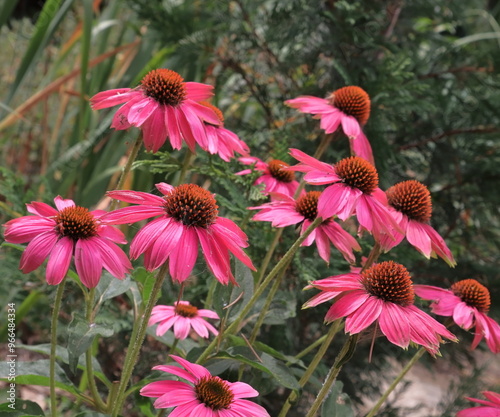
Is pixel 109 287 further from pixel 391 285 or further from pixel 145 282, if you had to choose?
pixel 391 285

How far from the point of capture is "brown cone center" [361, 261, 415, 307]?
55 cm

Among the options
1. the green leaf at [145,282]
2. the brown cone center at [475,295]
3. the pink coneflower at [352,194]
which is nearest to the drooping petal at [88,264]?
the green leaf at [145,282]

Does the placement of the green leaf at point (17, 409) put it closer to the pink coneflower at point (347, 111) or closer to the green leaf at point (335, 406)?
the green leaf at point (335, 406)

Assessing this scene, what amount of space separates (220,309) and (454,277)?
801 mm

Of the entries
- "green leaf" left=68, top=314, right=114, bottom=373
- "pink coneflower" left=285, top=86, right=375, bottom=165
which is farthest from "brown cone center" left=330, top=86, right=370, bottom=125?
"green leaf" left=68, top=314, right=114, bottom=373

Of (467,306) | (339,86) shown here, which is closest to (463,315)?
A: (467,306)

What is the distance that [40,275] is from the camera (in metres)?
1.18

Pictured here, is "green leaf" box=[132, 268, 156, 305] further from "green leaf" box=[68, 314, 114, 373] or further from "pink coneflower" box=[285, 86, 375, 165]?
"pink coneflower" box=[285, 86, 375, 165]

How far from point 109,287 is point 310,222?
245mm

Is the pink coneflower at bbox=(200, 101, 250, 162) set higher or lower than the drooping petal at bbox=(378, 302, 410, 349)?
higher

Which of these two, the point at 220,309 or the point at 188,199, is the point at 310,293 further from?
the point at 188,199

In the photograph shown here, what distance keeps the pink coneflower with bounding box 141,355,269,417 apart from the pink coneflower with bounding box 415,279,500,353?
257 millimetres

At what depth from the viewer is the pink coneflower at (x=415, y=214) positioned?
642mm

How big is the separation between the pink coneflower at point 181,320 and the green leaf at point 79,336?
0.44 ft
